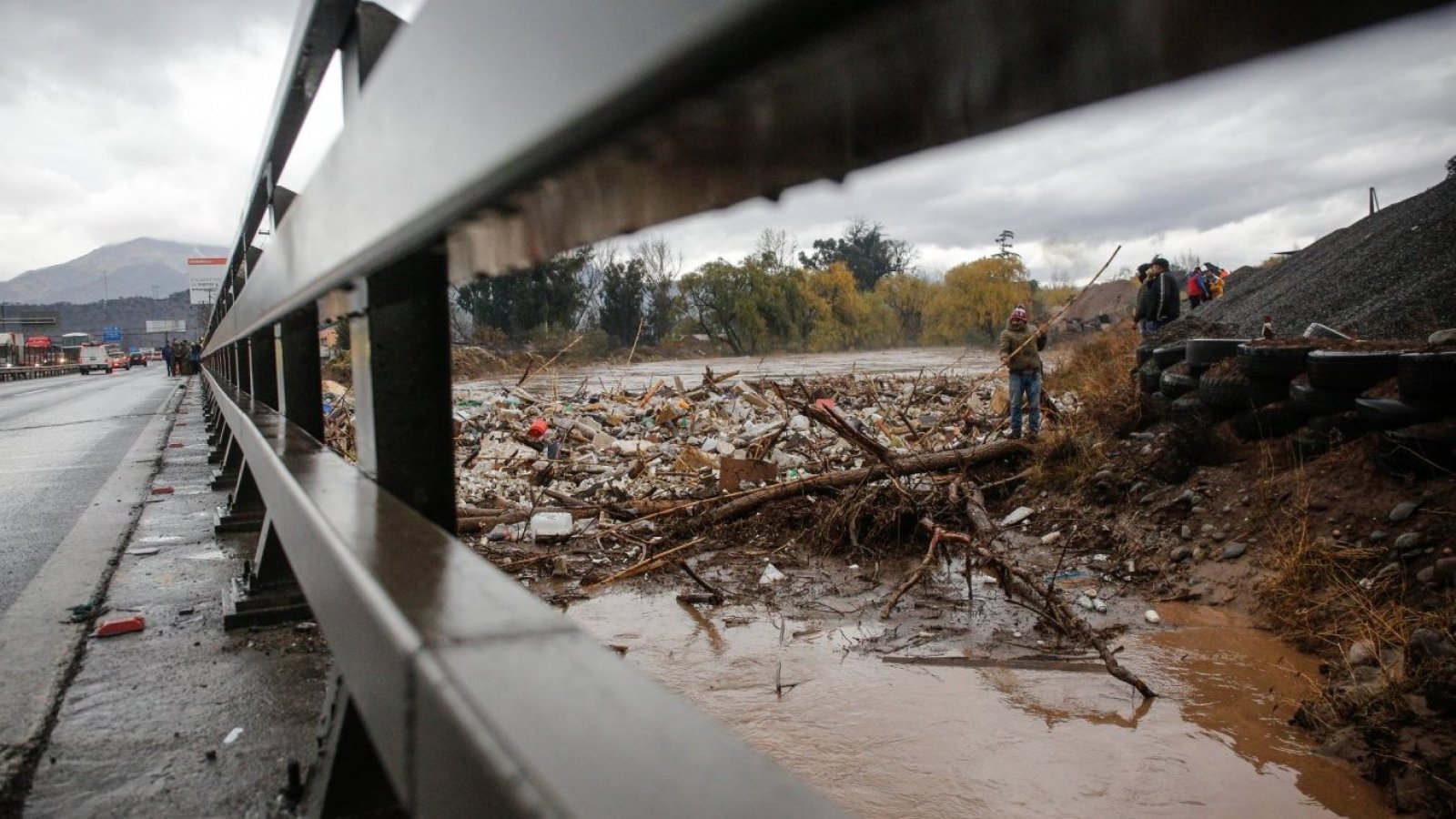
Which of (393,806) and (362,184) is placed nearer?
(362,184)

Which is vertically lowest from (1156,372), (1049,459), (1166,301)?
(1049,459)

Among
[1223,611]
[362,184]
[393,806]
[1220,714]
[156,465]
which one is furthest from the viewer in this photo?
[156,465]

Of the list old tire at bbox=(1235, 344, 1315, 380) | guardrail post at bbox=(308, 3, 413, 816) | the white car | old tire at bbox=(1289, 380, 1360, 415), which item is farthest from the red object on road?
the white car

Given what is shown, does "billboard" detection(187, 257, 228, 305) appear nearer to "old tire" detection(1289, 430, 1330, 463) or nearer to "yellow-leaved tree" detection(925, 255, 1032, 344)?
"yellow-leaved tree" detection(925, 255, 1032, 344)

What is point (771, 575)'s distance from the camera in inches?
221

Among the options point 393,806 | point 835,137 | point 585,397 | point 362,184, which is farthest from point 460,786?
point 585,397

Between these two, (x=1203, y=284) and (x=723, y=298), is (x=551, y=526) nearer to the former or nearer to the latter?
(x=1203, y=284)

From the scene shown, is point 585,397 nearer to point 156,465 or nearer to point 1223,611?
point 156,465

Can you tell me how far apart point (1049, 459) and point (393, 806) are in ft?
22.5

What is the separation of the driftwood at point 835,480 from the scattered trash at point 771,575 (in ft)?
2.52

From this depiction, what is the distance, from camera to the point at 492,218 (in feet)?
2.78

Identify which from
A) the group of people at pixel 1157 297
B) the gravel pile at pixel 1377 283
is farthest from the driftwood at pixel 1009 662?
the group of people at pixel 1157 297

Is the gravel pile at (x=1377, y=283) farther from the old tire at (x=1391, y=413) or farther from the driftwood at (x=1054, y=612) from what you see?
the driftwood at (x=1054, y=612)

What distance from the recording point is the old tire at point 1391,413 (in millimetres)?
4961
